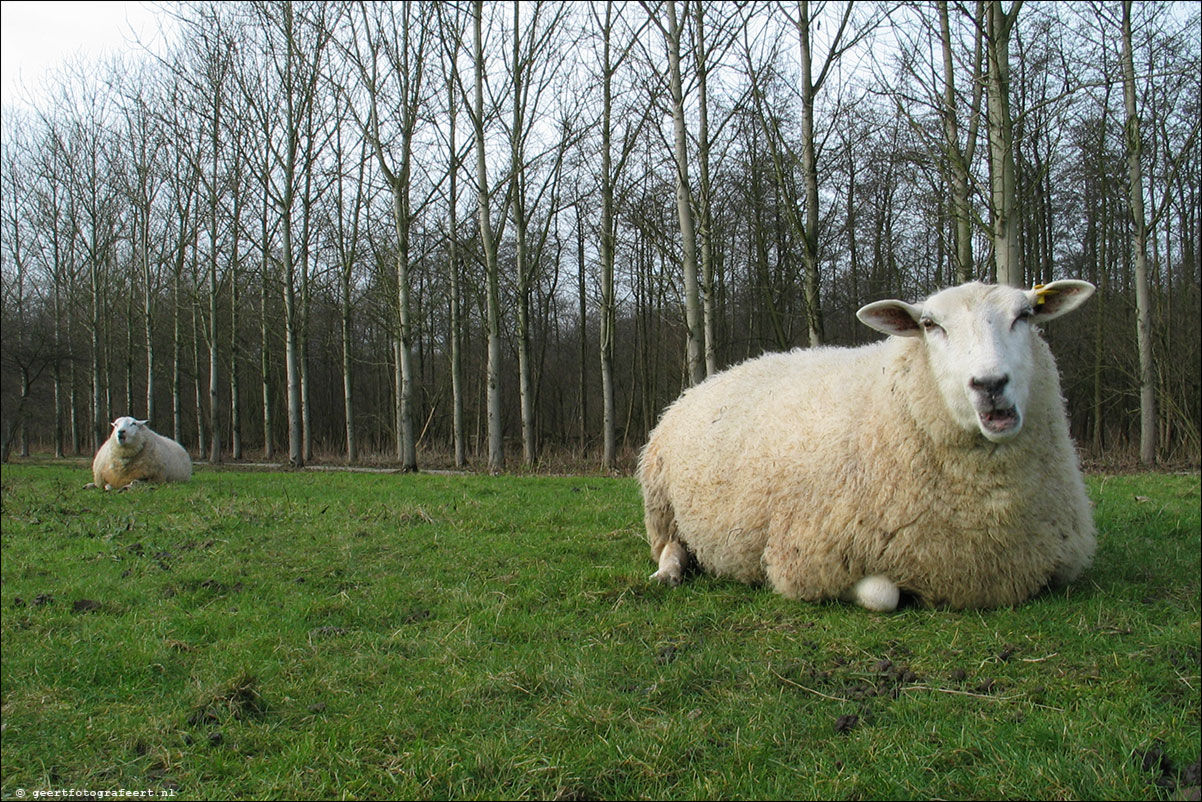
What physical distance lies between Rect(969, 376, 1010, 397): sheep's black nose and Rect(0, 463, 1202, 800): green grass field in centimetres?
106

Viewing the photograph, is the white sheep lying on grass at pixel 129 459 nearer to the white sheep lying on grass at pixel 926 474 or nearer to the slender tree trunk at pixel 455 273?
the slender tree trunk at pixel 455 273

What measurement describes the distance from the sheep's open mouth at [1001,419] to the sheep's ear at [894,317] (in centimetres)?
73

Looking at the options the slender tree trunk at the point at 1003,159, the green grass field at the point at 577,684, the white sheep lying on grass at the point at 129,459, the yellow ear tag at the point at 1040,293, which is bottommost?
the green grass field at the point at 577,684

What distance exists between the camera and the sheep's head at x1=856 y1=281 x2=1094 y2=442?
10.7 ft

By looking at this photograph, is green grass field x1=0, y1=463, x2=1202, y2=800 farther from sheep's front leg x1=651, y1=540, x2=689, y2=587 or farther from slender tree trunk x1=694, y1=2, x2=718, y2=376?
slender tree trunk x1=694, y1=2, x2=718, y2=376

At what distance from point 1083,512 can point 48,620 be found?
5689 mm

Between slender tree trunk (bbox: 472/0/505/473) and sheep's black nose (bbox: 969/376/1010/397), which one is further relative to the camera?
slender tree trunk (bbox: 472/0/505/473)

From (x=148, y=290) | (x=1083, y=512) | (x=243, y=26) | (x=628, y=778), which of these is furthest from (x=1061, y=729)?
(x=148, y=290)

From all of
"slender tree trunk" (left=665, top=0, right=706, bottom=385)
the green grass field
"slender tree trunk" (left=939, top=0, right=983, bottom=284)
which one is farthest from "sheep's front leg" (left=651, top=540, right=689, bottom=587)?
"slender tree trunk" (left=665, top=0, right=706, bottom=385)

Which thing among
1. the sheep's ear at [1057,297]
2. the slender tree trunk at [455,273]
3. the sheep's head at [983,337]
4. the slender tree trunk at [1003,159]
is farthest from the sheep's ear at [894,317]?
the slender tree trunk at [455,273]

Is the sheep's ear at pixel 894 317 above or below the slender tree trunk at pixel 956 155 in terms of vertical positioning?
below

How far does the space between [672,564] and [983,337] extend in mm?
2368

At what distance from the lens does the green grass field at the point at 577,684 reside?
2.20 m

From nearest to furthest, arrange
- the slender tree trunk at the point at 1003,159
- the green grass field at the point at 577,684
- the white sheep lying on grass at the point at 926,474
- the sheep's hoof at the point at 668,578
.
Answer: the green grass field at the point at 577,684 → the white sheep lying on grass at the point at 926,474 → the sheep's hoof at the point at 668,578 → the slender tree trunk at the point at 1003,159
